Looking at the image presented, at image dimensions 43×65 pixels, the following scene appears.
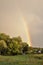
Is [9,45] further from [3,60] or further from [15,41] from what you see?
[3,60]

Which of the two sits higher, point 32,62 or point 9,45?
point 9,45

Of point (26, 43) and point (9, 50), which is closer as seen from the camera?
point (9, 50)

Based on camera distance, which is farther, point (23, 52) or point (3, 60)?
point (23, 52)

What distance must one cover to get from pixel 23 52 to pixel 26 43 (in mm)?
1618

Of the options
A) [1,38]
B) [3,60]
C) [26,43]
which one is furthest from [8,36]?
[3,60]

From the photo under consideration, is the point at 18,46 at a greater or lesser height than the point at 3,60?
greater

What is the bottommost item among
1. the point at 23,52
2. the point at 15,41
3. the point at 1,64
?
the point at 1,64

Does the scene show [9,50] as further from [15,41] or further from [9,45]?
[15,41]

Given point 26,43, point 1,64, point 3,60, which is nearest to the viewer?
point 1,64

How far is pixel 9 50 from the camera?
1655 cm

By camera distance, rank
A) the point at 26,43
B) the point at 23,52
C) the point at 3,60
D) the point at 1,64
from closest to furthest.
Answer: the point at 1,64 → the point at 3,60 → the point at 23,52 → the point at 26,43

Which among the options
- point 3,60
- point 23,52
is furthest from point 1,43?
point 3,60

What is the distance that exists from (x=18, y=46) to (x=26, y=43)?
36.1 inches

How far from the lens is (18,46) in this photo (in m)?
17.5
